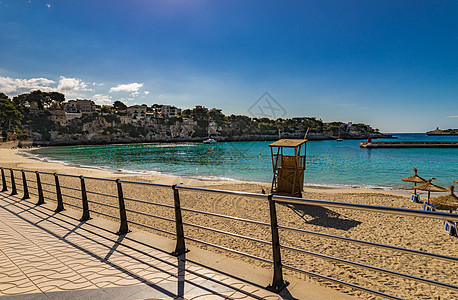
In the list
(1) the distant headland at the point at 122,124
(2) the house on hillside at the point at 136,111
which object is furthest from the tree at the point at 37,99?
(2) the house on hillside at the point at 136,111

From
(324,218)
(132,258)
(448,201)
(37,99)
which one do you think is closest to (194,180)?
(324,218)

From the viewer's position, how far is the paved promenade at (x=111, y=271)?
8.76ft

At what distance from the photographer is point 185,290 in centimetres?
273

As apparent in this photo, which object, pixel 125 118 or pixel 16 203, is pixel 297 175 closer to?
pixel 16 203

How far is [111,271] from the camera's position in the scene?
3.23 metres

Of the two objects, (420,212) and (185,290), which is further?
(185,290)

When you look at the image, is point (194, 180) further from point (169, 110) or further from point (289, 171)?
point (169, 110)

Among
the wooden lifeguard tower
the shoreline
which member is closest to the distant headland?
the shoreline

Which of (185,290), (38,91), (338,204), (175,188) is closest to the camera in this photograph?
(338,204)

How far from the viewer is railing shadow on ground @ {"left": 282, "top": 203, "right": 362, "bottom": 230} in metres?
9.00

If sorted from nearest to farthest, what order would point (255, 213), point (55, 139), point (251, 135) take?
point (255, 213) < point (55, 139) < point (251, 135)

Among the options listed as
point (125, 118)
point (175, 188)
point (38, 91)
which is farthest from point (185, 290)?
point (38, 91)

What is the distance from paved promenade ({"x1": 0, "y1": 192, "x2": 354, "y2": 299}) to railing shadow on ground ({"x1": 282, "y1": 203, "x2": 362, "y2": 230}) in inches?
268

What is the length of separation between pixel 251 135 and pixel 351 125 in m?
91.7
